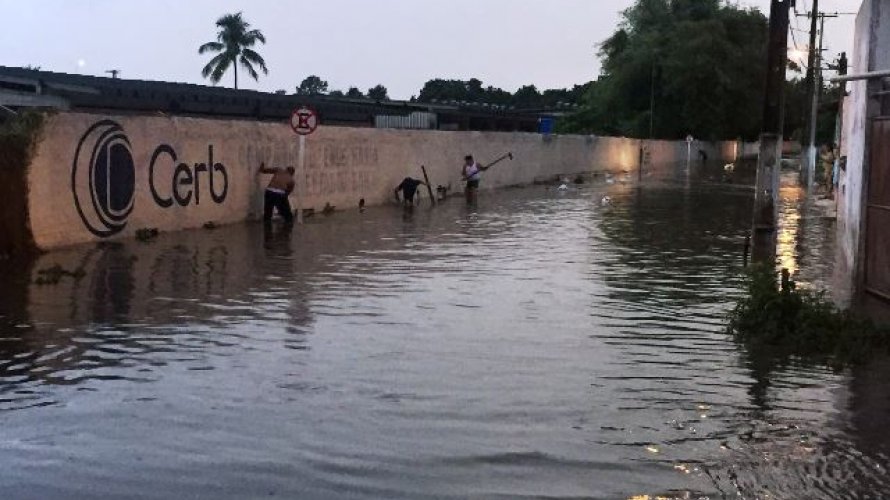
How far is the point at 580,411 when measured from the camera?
7.10 meters

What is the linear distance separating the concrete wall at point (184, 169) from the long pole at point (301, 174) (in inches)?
4.8

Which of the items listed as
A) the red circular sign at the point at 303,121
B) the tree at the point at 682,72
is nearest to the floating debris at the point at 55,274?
the red circular sign at the point at 303,121

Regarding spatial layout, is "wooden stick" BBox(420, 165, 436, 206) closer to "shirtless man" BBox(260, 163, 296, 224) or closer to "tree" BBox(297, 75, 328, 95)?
"shirtless man" BBox(260, 163, 296, 224)

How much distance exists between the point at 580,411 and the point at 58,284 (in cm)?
772

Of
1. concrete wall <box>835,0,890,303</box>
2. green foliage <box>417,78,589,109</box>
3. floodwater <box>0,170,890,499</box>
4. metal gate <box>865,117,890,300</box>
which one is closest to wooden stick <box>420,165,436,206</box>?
Answer: floodwater <box>0,170,890,499</box>

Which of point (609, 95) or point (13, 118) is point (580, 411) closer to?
point (13, 118)

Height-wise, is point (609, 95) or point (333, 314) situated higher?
point (609, 95)

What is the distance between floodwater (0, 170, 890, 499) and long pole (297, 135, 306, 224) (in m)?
7.76

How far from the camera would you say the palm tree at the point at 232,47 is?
85500 mm

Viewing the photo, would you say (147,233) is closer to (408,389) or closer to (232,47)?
(408,389)

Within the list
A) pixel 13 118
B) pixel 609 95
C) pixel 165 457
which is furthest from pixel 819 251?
pixel 609 95

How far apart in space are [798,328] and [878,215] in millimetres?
3376

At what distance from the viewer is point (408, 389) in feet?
24.9

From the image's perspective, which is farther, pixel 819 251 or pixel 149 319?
pixel 819 251
